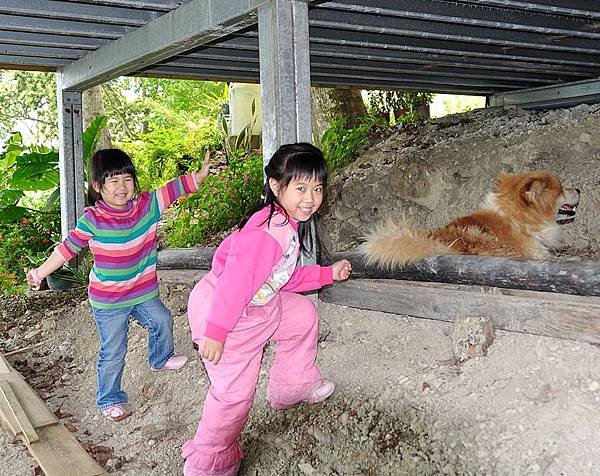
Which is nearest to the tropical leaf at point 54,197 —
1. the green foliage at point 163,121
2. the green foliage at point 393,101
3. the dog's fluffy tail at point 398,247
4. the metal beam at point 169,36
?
the metal beam at point 169,36

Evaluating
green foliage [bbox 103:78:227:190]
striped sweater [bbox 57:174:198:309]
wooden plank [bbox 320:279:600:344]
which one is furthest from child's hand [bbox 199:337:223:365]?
green foliage [bbox 103:78:227:190]

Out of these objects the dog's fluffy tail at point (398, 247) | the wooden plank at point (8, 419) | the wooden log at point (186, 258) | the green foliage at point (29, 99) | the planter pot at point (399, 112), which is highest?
the green foliage at point (29, 99)

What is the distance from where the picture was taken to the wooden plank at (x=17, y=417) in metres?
4.29

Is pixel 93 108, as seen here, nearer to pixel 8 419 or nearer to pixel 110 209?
pixel 110 209

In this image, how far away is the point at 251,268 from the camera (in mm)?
3221

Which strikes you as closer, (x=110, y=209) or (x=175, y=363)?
(x=110, y=209)

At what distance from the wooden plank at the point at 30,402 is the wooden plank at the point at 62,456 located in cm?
15

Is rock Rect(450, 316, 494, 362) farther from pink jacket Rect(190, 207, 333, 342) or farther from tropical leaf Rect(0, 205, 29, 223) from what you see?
tropical leaf Rect(0, 205, 29, 223)

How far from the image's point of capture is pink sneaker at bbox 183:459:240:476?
11.2 feet

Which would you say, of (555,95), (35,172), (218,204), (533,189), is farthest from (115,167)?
(555,95)

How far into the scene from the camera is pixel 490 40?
19.7ft

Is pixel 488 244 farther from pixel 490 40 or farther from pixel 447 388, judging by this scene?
pixel 490 40

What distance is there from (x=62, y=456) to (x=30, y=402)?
41.1 inches

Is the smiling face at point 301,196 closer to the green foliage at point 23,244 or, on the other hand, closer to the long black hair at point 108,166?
the long black hair at point 108,166
